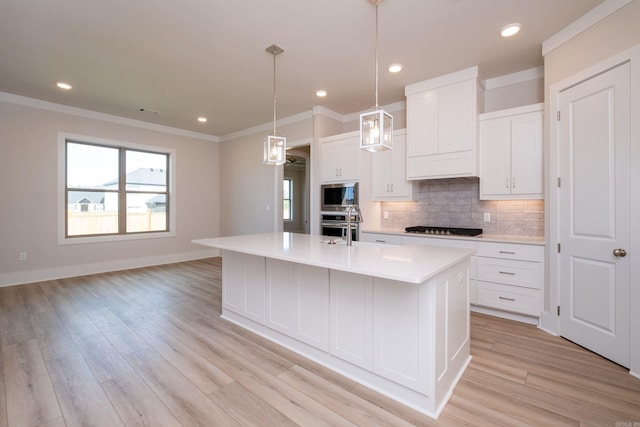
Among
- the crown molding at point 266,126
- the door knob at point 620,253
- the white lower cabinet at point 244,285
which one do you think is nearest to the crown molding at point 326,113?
the crown molding at point 266,126

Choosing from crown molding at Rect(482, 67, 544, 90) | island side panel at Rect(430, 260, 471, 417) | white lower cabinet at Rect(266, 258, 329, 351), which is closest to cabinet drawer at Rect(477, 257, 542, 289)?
island side panel at Rect(430, 260, 471, 417)

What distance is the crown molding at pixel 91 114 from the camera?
4424 millimetres

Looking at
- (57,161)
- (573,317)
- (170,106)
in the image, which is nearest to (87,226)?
(57,161)

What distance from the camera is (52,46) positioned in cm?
299

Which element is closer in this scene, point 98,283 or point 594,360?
point 594,360

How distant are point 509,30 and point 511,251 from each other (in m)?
2.16

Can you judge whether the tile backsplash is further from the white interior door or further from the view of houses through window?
the view of houses through window

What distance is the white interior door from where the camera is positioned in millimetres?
2246

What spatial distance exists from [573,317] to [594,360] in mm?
410

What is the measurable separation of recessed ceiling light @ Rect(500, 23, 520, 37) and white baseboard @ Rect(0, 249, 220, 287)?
257 inches

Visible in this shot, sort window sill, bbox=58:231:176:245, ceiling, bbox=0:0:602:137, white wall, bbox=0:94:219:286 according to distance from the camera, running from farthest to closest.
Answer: window sill, bbox=58:231:176:245 → white wall, bbox=0:94:219:286 → ceiling, bbox=0:0:602:137

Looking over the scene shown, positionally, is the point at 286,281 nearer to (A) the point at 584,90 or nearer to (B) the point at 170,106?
(A) the point at 584,90

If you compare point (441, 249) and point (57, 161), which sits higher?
point (57, 161)

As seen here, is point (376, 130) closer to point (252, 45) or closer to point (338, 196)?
point (252, 45)
